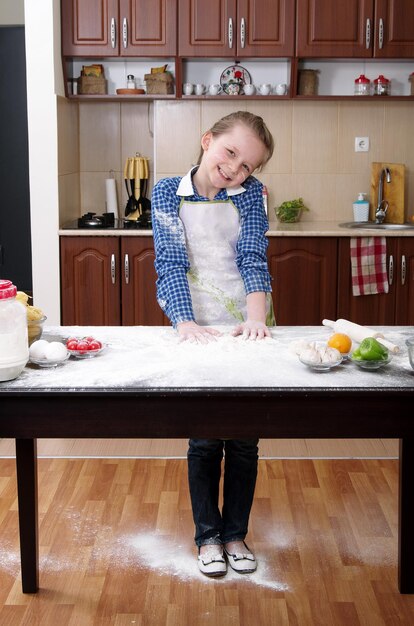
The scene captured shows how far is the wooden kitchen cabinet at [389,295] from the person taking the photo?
14.4 ft

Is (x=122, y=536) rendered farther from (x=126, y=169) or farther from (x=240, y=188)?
(x=126, y=169)

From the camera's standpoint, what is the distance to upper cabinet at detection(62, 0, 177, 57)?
4426 mm

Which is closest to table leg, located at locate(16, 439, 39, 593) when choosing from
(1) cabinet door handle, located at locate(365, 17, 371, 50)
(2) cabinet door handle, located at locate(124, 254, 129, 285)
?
(2) cabinet door handle, located at locate(124, 254, 129, 285)

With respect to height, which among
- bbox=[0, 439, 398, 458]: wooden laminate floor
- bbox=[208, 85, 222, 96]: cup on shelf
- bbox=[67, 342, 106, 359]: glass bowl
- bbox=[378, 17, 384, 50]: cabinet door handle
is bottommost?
bbox=[0, 439, 398, 458]: wooden laminate floor

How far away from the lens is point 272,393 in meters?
1.77

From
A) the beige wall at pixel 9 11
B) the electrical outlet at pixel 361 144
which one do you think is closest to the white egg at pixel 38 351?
the electrical outlet at pixel 361 144

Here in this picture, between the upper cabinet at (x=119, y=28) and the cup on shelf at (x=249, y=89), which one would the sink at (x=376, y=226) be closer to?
the cup on shelf at (x=249, y=89)

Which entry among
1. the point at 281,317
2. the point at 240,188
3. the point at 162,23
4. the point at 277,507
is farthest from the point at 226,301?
the point at 162,23

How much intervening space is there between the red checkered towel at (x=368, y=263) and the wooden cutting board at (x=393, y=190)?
0.44 meters

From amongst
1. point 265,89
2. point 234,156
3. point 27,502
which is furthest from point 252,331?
point 265,89

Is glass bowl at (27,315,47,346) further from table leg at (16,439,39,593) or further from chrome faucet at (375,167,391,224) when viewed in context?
chrome faucet at (375,167,391,224)

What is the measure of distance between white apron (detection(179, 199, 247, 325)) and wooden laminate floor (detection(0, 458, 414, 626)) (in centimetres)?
73

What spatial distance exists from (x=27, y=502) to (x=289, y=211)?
2.77 metres

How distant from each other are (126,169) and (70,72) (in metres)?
0.60
